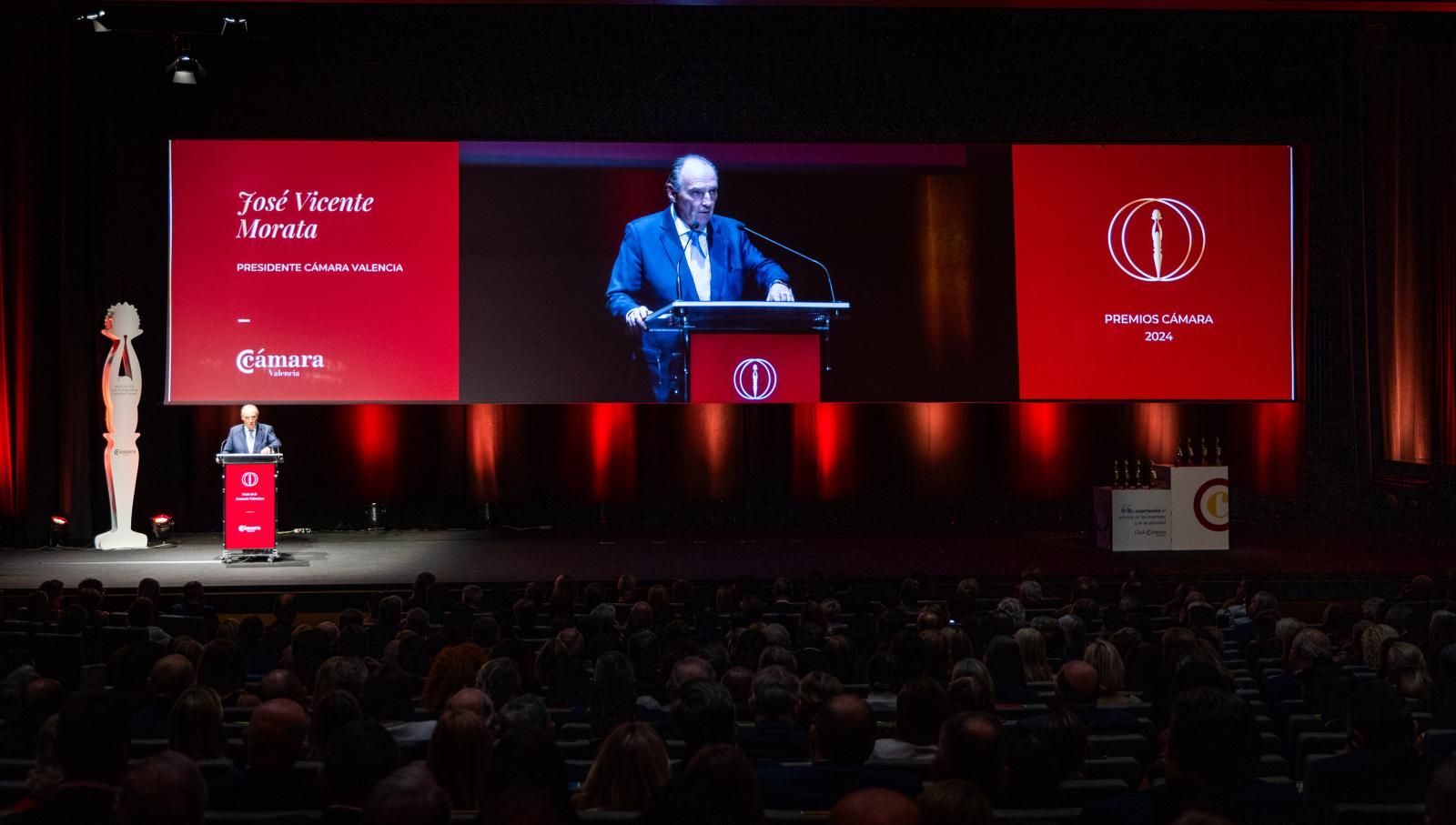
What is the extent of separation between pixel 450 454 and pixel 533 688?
8614 millimetres

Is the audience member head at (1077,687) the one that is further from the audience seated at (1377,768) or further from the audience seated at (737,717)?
the audience seated at (1377,768)

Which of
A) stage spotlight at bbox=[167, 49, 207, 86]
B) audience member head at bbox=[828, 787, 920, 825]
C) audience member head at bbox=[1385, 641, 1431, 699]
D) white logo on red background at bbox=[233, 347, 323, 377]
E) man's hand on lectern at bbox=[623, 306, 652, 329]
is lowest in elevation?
audience member head at bbox=[1385, 641, 1431, 699]

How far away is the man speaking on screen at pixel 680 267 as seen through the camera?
11.6 m

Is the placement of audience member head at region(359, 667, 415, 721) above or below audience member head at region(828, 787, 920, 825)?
below

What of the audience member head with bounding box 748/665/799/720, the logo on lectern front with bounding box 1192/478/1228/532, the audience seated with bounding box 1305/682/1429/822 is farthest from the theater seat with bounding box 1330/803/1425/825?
the logo on lectern front with bounding box 1192/478/1228/532

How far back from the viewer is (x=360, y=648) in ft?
17.2

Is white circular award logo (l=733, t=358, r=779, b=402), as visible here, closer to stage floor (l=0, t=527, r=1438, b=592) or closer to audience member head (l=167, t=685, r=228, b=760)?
stage floor (l=0, t=527, r=1438, b=592)

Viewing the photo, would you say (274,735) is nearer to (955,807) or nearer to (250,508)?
(955,807)

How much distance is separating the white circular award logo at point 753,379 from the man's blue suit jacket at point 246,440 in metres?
3.95

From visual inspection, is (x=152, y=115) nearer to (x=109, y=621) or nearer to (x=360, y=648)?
(x=109, y=621)

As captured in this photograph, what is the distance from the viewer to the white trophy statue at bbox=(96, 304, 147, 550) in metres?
11.2

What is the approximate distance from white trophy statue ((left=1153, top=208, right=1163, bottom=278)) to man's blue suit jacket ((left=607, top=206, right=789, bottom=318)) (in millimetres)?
3559

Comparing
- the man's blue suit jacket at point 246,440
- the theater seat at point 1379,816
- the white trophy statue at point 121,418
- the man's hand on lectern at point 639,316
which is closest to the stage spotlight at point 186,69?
the white trophy statue at point 121,418

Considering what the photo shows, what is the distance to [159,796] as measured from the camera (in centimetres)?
236
